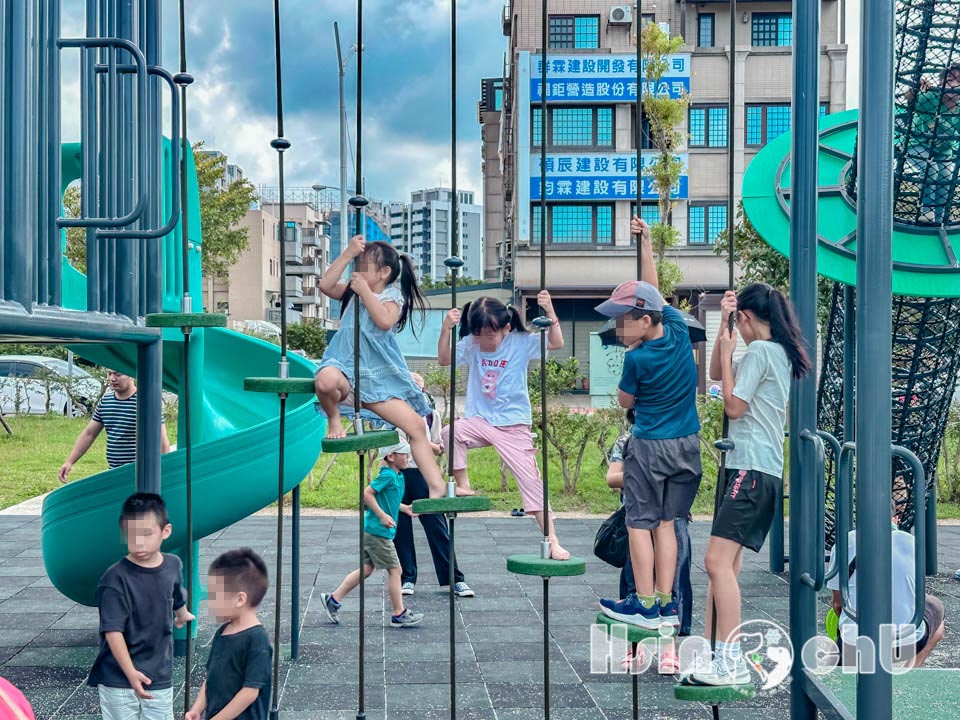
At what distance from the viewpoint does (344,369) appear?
402cm

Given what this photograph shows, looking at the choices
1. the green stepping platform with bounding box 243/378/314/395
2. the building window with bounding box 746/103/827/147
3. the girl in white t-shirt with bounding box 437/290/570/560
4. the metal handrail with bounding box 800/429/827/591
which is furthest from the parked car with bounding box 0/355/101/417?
the building window with bounding box 746/103/827/147

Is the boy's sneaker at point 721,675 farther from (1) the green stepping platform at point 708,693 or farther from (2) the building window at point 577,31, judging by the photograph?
(2) the building window at point 577,31

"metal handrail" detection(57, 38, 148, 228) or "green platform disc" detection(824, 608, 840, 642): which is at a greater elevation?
"metal handrail" detection(57, 38, 148, 228)

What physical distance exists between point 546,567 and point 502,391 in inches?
67.1

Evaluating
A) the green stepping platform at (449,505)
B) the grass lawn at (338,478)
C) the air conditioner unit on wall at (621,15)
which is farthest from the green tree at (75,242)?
the green stepping platform at (449,505)

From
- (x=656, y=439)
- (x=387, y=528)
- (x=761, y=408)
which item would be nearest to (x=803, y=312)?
(x=761, y=408)

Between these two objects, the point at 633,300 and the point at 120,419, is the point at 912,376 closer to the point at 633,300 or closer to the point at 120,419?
the point at 633,300

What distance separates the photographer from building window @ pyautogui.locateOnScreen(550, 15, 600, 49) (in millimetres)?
26953

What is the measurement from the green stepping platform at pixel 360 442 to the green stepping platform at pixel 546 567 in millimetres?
533

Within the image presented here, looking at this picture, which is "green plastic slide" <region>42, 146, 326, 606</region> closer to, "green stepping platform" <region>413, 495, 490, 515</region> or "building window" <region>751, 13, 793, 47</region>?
"green stepping platform" <region>413, 495, 490, 515</region>

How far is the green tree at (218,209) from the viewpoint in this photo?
26.9 metres

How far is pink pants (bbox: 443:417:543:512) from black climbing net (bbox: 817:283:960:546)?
8.28 ft

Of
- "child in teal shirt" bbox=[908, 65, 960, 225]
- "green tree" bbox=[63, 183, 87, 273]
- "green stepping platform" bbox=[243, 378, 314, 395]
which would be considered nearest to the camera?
"green stepping platform" bbox=[243, 378, 314, 395]

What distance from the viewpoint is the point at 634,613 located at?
397 centimetres
